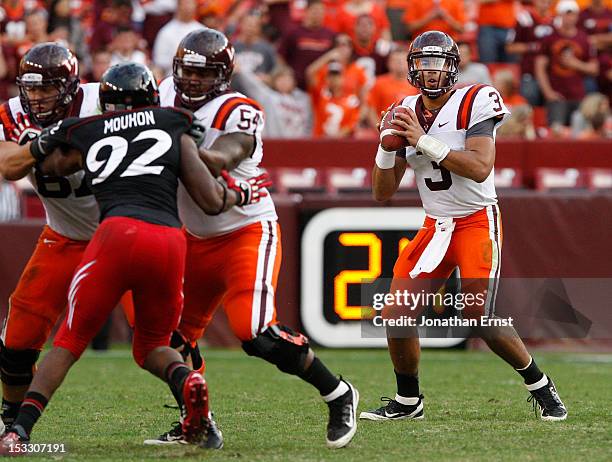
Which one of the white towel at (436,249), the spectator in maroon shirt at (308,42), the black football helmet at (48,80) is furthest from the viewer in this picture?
the spectator in maroon shirt at (308,42)

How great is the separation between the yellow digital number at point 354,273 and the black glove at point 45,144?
4542 millimetres

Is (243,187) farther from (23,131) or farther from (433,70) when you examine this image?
(433,70)

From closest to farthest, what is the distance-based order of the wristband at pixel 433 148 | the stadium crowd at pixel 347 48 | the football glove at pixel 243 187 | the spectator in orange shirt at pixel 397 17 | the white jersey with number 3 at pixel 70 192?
the football glove at pixel 243 187
the white jersey with number 3 at pixel 70 192
the wristband at pixel 433 148
the stadium crowd at pixel 347 48
the spectator in orange shirt at pixel 397 17

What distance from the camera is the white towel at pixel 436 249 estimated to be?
19.4 feet

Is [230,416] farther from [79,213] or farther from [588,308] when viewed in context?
[588,308]

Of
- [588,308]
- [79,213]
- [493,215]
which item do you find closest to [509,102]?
[588,308]

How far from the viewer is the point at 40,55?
506cm

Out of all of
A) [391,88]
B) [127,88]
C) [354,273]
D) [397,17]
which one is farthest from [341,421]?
[397,17]

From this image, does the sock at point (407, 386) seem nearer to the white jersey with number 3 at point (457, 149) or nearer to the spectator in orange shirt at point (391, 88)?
the white jersey with number 3 at point (457, 149)

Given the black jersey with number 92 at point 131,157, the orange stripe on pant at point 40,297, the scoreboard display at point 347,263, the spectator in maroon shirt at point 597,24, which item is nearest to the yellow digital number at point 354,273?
the scoreboard display at point 347,263

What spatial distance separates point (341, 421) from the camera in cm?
498

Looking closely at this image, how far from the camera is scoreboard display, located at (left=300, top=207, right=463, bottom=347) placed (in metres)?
9.03

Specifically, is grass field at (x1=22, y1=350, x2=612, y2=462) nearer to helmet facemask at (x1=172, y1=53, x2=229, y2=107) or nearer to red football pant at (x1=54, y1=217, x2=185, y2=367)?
red football pant at (x1=54, y1=217, x2=185, y2=367)

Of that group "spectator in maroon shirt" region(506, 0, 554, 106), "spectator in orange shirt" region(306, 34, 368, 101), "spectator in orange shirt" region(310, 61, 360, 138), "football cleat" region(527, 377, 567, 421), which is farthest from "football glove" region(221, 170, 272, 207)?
"spectator in maroon shirt" region(506, 0, 554, 106)
